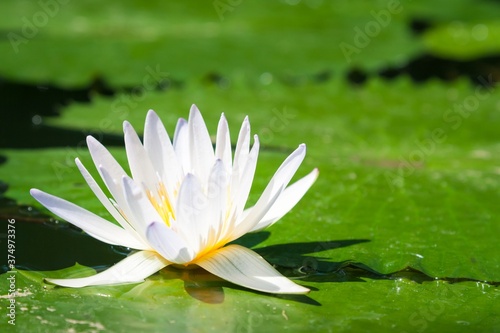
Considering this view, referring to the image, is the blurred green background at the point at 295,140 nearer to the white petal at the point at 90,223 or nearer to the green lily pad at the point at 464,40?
the green lily pad at the point at 464,40

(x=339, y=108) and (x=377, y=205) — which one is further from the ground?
(x=339, y=108)

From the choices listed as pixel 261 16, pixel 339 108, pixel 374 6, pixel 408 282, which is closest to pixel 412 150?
pixel 339 108

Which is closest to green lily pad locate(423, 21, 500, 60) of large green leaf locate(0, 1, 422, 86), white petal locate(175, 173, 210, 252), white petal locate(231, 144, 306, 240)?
large green leaf locate(0, 1, 422, 86)

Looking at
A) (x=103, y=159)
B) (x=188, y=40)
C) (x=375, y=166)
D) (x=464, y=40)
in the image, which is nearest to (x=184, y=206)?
(x=103, y=159)

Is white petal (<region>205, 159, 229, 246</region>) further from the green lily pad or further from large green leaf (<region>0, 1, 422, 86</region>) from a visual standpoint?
the green lily pad

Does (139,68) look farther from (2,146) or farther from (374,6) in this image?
(374,6)

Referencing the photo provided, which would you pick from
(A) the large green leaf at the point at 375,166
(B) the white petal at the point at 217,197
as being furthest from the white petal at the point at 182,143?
(A) the large green leaf at the point at 375,166

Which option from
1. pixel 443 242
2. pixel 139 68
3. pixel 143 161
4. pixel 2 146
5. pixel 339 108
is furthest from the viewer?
pixel 139 68
